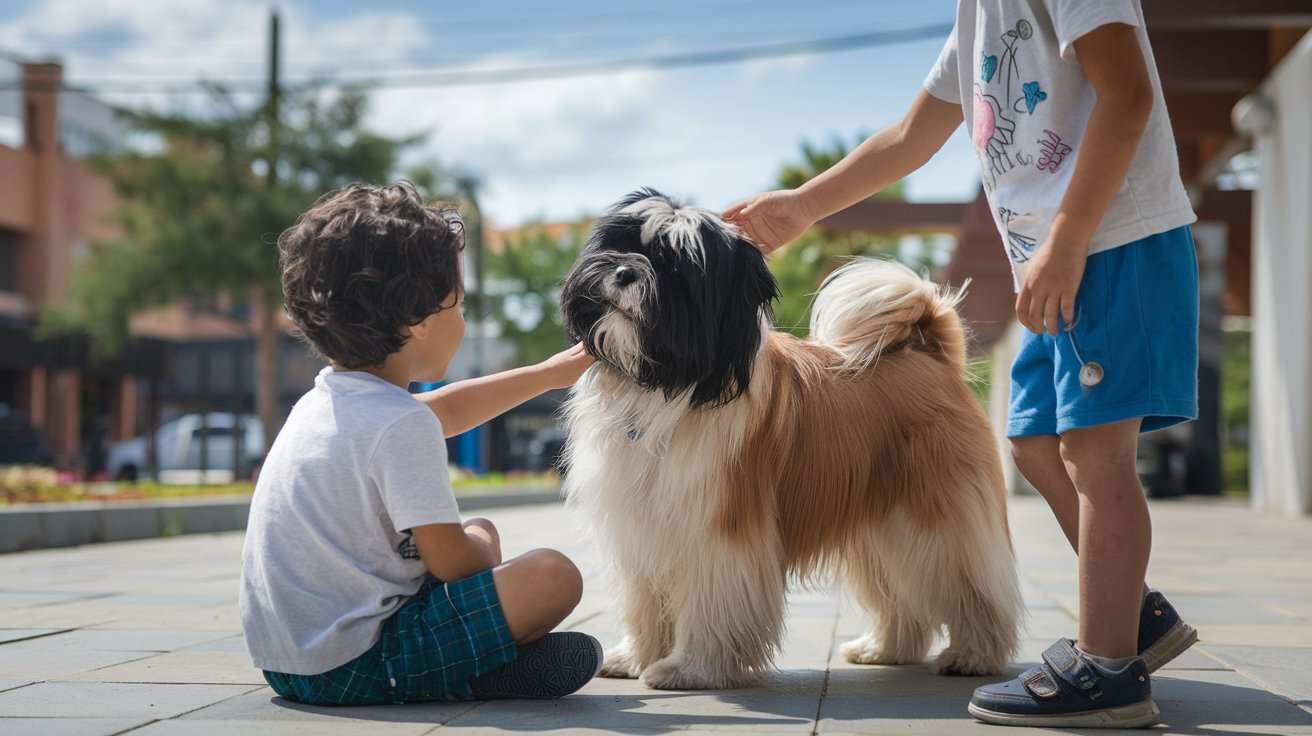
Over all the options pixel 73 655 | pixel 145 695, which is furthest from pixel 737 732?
pixel 73 655

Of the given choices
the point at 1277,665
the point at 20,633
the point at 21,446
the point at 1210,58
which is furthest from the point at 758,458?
the point at 21,446

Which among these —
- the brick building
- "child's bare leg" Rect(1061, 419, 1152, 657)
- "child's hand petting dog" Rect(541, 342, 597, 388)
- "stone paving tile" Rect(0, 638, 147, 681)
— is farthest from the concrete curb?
the brick building

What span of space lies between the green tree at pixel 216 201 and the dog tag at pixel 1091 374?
2273 centimetres

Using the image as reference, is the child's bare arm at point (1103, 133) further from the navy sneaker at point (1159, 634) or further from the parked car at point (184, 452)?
the parked car at point (184, 452)

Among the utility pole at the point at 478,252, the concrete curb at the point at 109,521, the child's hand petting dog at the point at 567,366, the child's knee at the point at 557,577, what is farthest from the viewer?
the utility pole at the point at 478,252

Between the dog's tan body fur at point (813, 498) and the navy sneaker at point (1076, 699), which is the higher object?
the dog's tan body fur at point (813, 498)

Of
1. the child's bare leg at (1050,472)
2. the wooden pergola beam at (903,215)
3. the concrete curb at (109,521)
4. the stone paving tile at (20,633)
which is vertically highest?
the wooden pergola beam at (903,215)

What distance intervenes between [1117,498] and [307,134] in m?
24.1

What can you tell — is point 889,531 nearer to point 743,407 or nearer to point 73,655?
point 743,407

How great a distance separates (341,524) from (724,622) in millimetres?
1029

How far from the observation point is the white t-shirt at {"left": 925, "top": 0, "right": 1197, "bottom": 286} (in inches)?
109

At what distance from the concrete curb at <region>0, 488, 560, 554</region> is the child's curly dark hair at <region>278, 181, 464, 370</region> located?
6.45 metres

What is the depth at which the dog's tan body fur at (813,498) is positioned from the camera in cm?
336

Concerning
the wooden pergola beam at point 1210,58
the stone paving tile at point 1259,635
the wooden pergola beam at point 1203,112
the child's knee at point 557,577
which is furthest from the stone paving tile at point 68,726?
the wooden pergola beam at point 1203,112
